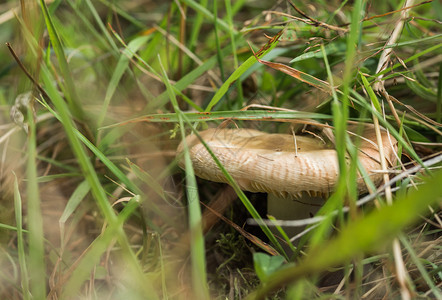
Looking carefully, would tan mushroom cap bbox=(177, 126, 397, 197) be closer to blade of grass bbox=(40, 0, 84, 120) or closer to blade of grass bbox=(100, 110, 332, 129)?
blade of grass bbox=(100, 110, 332, 129)

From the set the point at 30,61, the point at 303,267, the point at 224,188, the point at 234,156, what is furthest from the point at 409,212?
the point at 30,61

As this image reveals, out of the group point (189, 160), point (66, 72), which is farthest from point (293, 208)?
point (66, 72)

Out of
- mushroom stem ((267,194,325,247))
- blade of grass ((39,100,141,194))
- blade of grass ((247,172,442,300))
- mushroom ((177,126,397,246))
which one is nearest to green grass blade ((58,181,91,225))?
blade of grass ((39,100,141,194))

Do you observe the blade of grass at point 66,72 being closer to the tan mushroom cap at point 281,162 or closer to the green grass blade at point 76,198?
the green grass blade at point 76,198

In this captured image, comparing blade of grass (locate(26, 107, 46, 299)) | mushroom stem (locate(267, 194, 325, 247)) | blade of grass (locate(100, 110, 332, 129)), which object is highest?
blade of grass (locate(100, 110, 332, 129))

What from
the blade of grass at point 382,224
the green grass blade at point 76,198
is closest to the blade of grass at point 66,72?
the green grass blade at point 76,198

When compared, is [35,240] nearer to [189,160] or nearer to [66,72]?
[189,160]

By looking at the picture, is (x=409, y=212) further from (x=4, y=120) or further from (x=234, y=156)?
(x=4, y=120)

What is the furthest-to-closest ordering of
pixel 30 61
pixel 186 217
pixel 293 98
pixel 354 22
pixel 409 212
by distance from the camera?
pixel 293 98 < pixel 186 217 < pixel 30 61 < pixel 354 22 < pixel 409 212
